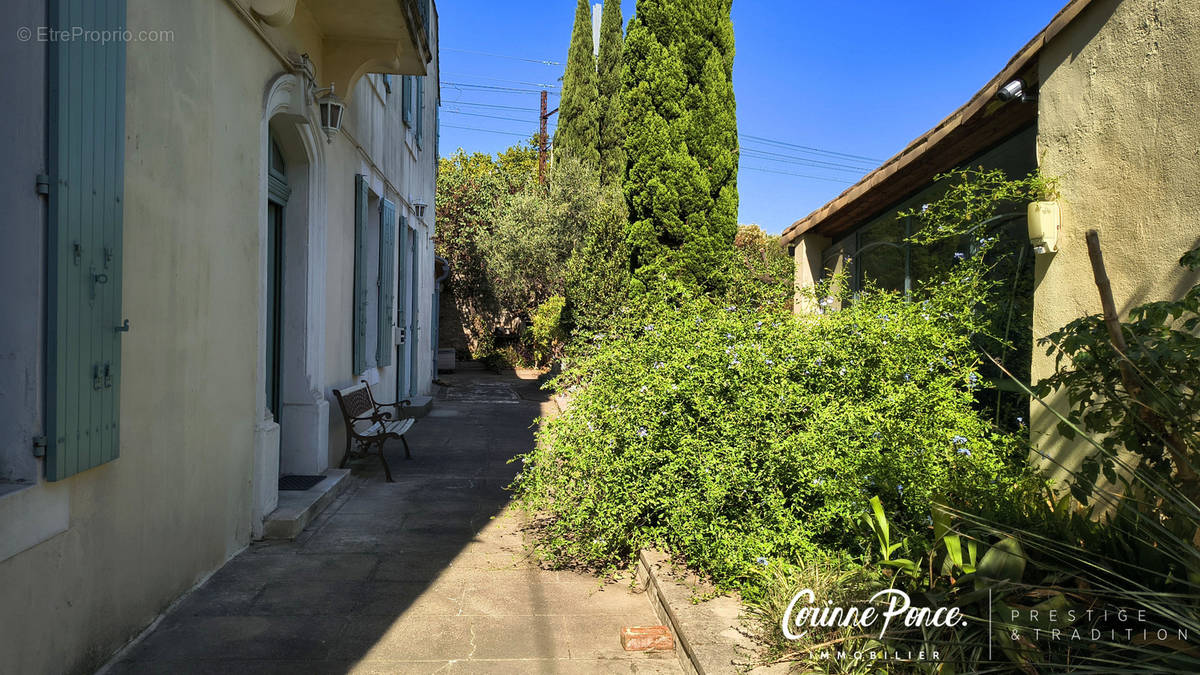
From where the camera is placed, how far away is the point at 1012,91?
481 cm

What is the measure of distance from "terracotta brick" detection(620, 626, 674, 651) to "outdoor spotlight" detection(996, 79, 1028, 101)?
3657mm

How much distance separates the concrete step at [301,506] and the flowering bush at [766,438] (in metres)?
1.63

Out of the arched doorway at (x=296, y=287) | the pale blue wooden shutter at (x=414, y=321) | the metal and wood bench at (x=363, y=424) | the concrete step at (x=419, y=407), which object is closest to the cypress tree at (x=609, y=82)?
the pale blue wooden shutter at (x=414, y=321)

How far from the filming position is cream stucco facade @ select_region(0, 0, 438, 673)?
276cm

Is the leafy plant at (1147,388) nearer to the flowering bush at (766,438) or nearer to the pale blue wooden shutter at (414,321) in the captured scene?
the flowering bush at (766,438)

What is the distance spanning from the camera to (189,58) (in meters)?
4.07

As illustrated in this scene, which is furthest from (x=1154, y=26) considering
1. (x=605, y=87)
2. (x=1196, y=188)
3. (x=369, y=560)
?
(x=605, y=87)

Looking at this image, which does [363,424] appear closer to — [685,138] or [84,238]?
[685,138]

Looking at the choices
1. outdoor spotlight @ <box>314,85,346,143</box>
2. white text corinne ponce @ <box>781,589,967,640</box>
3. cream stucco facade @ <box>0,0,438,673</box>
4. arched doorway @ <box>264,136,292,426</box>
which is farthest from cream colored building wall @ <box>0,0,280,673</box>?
white text corinne ponce @ <box>781,589,967,640</box>

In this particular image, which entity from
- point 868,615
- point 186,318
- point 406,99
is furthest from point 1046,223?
point 406,99

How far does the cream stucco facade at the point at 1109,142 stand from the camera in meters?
3.64

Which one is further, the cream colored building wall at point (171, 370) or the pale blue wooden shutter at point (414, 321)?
the pale blue wooden shutter at point (414, 321)
